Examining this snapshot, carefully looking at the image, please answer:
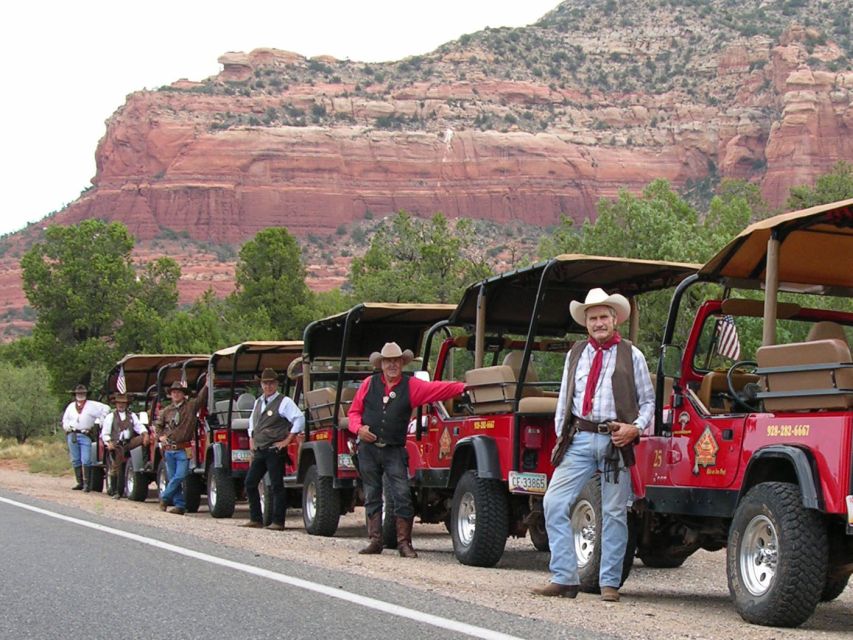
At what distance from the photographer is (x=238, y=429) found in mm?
19359

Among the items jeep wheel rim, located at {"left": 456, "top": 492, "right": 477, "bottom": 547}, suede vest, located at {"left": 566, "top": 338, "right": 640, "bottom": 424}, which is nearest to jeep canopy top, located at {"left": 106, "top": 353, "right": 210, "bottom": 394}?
jeep wheel rim, located at {"left": 456, "top": 492, "right": 477, "bottom": 547}

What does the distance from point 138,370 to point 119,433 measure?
10.1 ft

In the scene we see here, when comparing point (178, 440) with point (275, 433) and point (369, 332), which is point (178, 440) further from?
point (369, 332)

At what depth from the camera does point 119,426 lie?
2466cm

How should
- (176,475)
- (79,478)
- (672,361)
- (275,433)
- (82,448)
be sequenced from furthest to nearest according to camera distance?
(79,478), (82,448), (176,475), (275,433), (672,361)

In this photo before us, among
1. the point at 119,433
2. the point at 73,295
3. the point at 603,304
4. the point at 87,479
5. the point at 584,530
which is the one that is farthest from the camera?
the point at 73,295

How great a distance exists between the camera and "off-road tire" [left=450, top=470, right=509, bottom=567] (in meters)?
11.9

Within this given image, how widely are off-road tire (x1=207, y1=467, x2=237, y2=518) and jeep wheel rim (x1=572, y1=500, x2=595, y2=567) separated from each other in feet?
31.1

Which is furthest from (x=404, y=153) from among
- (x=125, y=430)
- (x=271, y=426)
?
(x=271, y=426)

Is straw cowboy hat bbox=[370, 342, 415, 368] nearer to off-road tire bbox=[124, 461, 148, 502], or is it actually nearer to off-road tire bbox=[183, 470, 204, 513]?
off-road tire bbox=[183, 470, 204, 513]

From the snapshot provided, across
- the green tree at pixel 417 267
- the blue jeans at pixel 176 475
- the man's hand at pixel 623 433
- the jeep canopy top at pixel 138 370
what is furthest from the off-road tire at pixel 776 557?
the green tree at pixel 417 267

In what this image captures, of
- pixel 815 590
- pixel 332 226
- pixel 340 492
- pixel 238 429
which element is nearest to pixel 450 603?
pixel 815 590

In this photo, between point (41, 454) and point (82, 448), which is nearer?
point (82, 448)

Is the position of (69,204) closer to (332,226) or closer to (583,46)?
(332,226)
